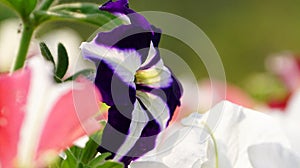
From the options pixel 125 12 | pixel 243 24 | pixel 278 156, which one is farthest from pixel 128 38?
pixel 243 24

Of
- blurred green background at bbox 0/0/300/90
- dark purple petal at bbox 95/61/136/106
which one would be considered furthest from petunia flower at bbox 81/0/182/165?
blurred green background at bbox 0/0/300/90

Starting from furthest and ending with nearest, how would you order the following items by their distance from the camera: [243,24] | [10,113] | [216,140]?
[243,24], [216,140], [10,113]

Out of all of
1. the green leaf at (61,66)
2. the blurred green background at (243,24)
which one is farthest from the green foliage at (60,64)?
the blurred green background at (243,24)

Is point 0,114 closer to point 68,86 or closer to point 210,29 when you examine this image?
point 68,86

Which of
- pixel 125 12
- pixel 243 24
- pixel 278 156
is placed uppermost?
pixel 125 12

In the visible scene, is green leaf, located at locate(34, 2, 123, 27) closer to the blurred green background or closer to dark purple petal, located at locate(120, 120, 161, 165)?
dark purple petal, located at locate(120, 120, 161, 165)

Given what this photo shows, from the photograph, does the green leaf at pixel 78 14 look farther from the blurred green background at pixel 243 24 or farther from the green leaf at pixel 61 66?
the blurred green background at pixel 243 24

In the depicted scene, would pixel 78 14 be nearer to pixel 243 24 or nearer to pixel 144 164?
pixel 144 164

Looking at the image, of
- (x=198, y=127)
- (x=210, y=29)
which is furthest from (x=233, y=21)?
(x=198, y=127)
